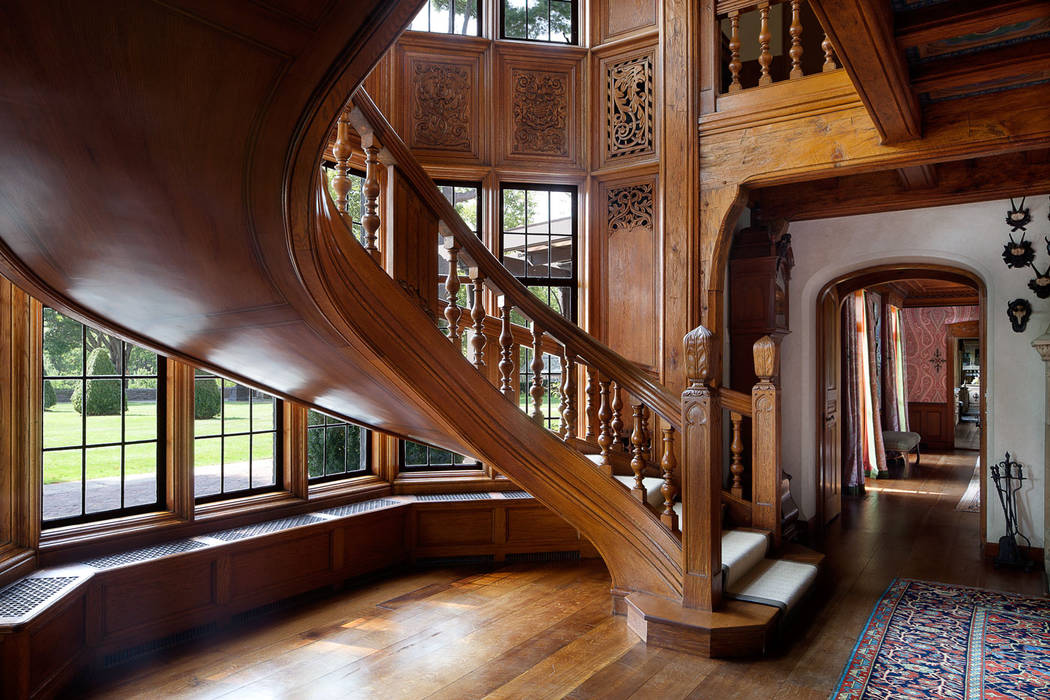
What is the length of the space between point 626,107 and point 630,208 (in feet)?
2.60

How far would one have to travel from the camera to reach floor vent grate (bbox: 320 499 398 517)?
4691 millimetres

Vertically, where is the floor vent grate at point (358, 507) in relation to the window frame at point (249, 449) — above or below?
below

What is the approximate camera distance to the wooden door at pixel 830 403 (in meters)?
6.21

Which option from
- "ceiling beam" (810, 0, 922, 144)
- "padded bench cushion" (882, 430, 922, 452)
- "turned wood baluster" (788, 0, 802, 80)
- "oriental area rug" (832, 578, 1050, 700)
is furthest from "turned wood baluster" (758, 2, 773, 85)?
"padded bench cushion" (882, 430, 922, 452)

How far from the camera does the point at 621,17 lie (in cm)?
543

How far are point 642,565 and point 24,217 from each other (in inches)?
122

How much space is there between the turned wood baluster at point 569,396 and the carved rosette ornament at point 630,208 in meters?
1.90

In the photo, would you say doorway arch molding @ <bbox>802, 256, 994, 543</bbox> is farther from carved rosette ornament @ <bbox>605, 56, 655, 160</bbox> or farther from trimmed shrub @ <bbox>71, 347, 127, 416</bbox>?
trimmed shrub @ <bbox>71, 347, 127, 416</bbox>

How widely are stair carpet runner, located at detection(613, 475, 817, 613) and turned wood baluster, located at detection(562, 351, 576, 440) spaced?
0.44 metres

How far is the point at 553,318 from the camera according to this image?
3.64m

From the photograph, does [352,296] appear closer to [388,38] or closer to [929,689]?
[388,38]

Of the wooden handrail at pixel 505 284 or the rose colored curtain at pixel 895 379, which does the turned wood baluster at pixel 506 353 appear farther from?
the rose colored curtain at pixel 895 379

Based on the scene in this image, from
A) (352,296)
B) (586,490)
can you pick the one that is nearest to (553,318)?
(586,490)

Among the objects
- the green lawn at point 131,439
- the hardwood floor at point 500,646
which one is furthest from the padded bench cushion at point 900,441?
the green lawn at point 131,439
